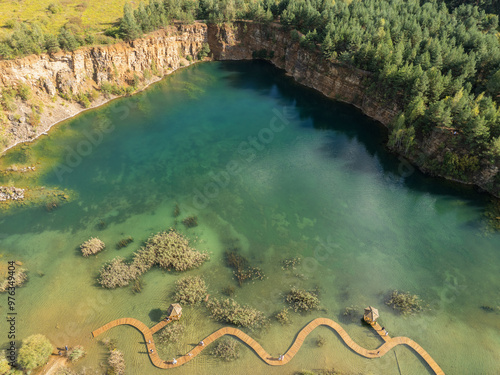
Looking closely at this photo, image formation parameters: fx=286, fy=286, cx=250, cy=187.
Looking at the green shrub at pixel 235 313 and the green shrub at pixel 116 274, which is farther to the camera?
the green shrub at pixel 116 274

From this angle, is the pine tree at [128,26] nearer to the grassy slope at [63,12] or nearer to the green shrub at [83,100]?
the grassy slope at [63,12]

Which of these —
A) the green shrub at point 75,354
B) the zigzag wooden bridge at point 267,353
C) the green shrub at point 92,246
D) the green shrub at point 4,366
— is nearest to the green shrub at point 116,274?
the green shrub at point 92,246

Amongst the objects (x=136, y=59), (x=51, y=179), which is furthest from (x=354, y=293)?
(x=136, y=59)

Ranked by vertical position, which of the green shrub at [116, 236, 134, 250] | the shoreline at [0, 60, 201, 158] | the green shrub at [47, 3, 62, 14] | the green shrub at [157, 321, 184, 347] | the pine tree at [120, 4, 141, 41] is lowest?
the green shrub at [157, 321, 184, 347]

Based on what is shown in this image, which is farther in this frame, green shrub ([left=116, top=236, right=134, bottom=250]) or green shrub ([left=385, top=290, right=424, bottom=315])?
green shrub ([left=116, top=236, right=134, bottom=250])

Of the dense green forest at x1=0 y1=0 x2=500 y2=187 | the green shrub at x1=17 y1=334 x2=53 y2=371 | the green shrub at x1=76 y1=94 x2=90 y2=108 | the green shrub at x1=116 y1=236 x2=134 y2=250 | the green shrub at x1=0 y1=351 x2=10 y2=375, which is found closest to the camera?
the green shrub at x1=0 y1=351 x2=10 y2=375

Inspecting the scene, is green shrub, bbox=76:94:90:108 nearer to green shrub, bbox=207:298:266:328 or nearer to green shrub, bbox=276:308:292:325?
green shrub, bbox=207:298:266:328

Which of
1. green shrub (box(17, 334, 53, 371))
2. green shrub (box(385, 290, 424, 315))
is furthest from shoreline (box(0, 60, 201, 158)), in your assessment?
green shrub (box(385, 290, 424, 315))

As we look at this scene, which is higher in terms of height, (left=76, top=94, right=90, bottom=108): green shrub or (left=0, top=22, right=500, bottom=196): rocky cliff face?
(left=0, top=22, right=500, bottom=196): rocky cliff face
